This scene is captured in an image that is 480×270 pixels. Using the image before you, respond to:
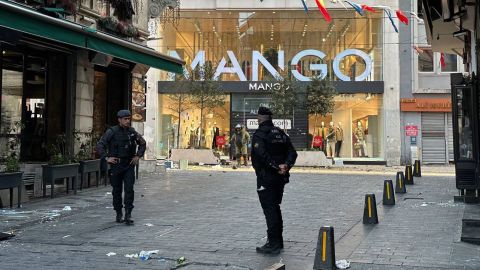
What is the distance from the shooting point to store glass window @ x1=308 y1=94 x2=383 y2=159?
27.3 meters

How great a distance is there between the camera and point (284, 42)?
93.9 ft

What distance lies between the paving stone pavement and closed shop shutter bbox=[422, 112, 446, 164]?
1498 cm

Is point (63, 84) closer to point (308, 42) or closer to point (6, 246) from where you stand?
point (6, 246)

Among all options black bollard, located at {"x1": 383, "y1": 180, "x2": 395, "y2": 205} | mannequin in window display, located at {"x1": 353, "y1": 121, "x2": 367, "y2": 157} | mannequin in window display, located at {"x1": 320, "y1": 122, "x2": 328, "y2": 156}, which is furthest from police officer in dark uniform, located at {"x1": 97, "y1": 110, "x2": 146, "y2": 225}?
mannequin in window display, located at {"x1": 353, "y1": 121, "x2": 367, "y2": 157}

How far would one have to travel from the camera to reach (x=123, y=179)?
819 centimetres

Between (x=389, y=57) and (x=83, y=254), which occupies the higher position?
(x=389, y=57)

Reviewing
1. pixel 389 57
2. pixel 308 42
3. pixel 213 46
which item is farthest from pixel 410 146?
pixel 213 46

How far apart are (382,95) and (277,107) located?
6.96 m

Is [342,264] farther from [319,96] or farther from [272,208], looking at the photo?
[319,96]

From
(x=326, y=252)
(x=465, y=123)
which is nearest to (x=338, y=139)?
(x=465, y=123)

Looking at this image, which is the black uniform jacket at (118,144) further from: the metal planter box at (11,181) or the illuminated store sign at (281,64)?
the illuminated store sign at (281,64)

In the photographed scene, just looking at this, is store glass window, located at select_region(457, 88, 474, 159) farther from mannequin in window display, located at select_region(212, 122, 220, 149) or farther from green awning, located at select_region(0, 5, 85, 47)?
mannequin in window display, located at select_region(212, 122, 220, 149)

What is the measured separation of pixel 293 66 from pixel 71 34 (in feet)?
63.1

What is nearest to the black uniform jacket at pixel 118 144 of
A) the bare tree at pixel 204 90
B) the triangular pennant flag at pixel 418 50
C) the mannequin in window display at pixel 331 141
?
the bare tree at pixel 204 90
